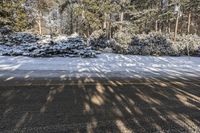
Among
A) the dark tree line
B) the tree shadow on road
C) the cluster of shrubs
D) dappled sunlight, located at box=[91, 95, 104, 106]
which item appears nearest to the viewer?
the tree shadow on road

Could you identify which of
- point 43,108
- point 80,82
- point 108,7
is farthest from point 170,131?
point 108,7

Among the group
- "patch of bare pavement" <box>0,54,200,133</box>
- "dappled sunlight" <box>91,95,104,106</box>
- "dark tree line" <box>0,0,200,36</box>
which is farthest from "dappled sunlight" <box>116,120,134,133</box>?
"dark tree line" <box>0,0,200,36</box>

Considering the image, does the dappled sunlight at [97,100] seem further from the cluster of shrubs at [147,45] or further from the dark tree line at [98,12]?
the dark tree line at [98,12]

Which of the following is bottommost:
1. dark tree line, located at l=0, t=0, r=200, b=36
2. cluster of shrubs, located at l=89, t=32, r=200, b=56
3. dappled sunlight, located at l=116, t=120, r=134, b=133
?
dappled sunlight, located at l=116, t=120, r=134, b=133

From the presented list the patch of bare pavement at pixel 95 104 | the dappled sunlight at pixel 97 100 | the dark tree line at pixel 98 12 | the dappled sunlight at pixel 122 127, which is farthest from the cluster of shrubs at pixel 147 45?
the dappled sunlight at pixel 122 127

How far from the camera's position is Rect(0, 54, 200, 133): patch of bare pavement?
5273 millimetres

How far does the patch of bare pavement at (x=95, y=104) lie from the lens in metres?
5.27

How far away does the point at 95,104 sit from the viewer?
679 cm

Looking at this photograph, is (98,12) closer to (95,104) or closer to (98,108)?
(95,104)

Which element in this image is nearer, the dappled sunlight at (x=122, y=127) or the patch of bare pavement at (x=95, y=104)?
the dappled sunlight at (x=122, y=127)

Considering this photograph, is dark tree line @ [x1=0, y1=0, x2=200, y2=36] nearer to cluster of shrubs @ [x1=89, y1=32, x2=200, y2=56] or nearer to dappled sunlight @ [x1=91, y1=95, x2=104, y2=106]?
cluster of shrubs @ [x1=89, y1=32, x2=200, y2=56]

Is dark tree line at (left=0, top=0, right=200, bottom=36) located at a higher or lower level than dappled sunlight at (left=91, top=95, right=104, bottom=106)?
higher

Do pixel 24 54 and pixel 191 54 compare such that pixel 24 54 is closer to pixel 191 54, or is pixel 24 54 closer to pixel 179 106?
pixel 179 106

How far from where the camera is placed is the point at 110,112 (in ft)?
20.3
